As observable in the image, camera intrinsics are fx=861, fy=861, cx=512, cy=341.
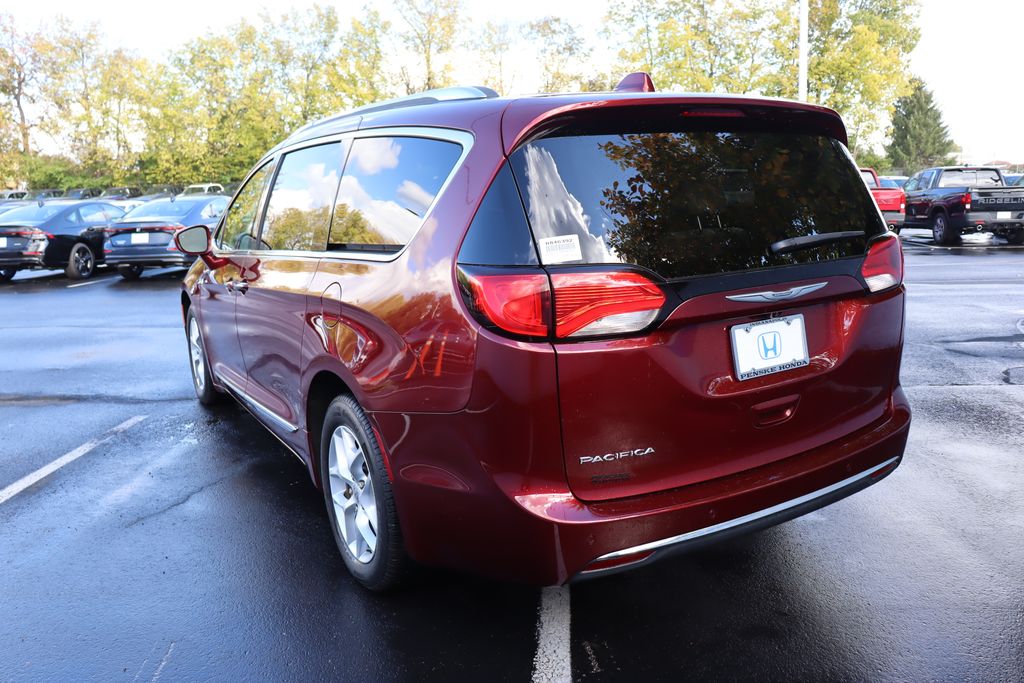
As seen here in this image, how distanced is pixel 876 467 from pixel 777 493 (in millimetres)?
572

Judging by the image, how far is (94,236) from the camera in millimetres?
17594

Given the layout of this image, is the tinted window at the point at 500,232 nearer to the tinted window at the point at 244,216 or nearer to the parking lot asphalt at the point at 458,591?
the parking lot asphalt at the point at 458,591

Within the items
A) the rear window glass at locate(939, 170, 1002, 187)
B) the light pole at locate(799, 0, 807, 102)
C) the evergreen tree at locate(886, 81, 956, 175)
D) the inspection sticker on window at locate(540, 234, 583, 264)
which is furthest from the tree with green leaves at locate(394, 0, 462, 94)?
the evergreen tree at locate(886, 81, 956, 175)

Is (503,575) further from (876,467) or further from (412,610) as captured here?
(876,467)

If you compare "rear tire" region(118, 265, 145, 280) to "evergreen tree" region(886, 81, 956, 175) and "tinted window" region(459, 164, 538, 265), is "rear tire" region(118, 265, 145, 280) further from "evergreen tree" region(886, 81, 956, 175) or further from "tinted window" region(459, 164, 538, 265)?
"evergreen tree" region(886, 81, 956, 175)

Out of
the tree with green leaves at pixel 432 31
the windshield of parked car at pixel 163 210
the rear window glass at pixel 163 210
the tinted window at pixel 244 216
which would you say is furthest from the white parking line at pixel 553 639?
the tree with green leaves at pixel 432 31

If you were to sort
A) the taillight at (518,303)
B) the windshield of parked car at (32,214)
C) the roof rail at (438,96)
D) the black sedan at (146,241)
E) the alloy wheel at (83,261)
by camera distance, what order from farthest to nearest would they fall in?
the windshield of parked car at (32,214), the alloy wheel at (83,261), the black sedan at (146,241), the roof rail at (438,96), the taillight at (518,303)

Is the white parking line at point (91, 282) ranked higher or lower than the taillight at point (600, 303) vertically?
lower

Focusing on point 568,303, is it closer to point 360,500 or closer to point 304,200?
point 360,500

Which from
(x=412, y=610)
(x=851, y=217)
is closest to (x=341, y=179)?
(x=412, y=610)

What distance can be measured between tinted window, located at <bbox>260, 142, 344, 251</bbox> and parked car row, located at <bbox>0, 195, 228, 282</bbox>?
38.0ft

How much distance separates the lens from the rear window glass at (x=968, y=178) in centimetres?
2212

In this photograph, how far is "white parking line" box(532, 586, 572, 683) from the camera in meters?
2.74

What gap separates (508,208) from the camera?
8.31ft
